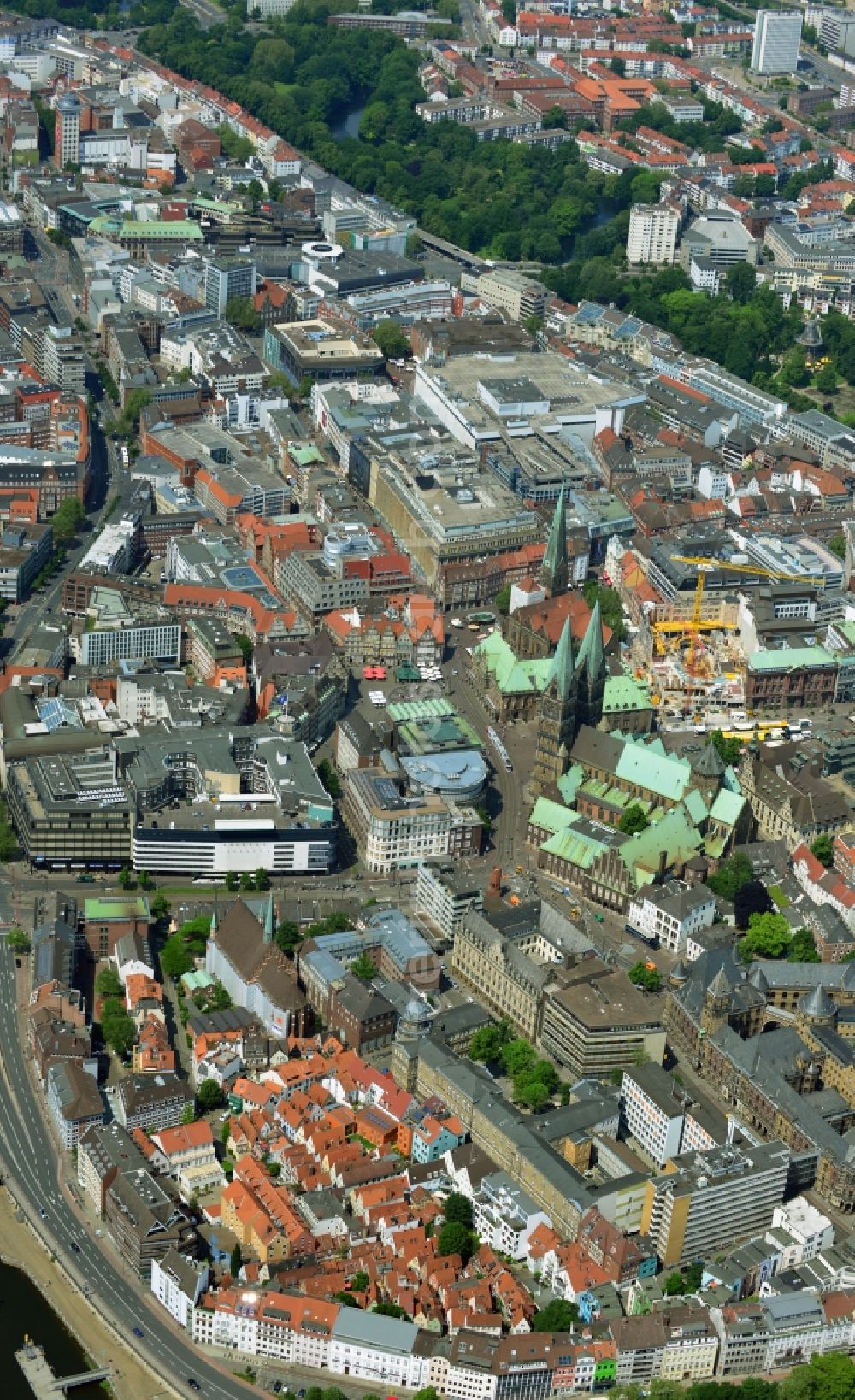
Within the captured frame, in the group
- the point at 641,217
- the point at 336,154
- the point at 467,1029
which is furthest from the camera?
the point at 336,154

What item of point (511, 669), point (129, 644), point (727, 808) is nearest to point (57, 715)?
point (129, 644)

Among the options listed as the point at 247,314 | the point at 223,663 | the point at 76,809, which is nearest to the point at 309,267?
the point at 247,314

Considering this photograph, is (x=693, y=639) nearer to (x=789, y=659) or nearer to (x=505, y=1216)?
(x=789, y=659)

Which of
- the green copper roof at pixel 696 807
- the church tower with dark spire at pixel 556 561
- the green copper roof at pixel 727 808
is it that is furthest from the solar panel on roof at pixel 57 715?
the green copper roof at pixel 727 808

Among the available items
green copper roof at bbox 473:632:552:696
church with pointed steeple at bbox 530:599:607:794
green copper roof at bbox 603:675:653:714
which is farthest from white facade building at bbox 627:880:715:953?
green copper roof at bbox 473:632:552:696

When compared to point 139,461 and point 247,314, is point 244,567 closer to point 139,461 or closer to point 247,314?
point 139,461

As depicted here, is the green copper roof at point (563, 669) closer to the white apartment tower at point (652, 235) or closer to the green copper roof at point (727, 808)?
the green copper roof at point (727, 808)
